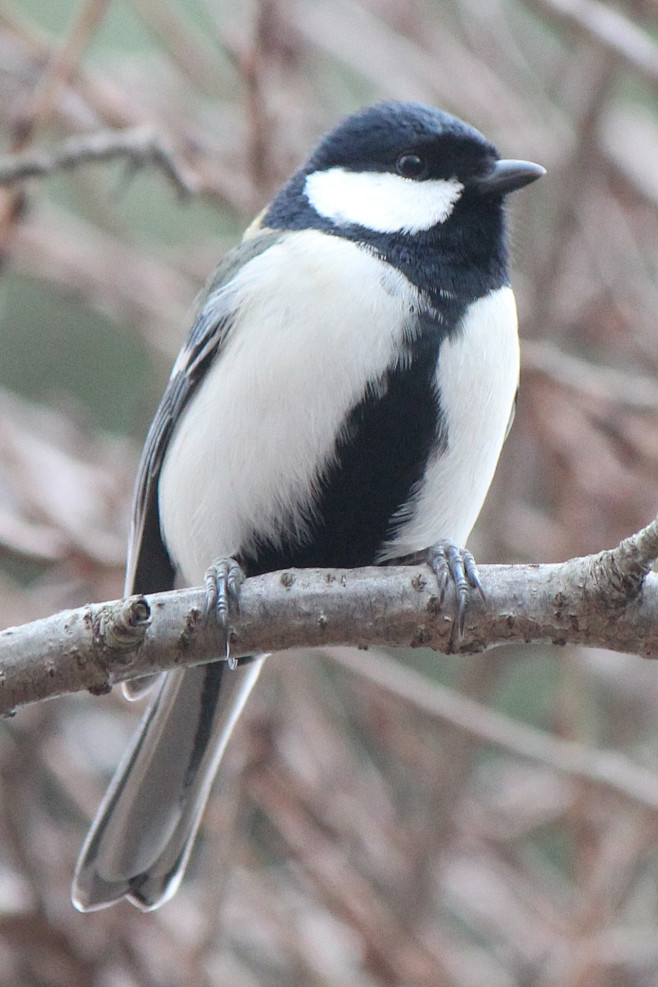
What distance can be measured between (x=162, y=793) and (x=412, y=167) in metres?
1.17

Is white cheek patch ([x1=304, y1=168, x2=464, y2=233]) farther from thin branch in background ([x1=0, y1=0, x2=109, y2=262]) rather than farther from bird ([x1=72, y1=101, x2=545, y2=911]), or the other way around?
thin branch in background ([x1=0, y1=0, x2=109, y2=262])

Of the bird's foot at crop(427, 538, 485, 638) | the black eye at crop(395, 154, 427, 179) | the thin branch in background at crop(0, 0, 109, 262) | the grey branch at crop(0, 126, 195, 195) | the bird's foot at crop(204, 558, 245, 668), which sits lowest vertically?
the bird's foot at crop(427, 538, 485, 638)

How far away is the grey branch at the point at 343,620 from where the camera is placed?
1.36m

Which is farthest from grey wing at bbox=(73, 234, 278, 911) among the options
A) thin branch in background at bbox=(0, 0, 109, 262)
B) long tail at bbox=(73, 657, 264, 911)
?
thin branch in background at bbox=(0, 0, 109, 262)

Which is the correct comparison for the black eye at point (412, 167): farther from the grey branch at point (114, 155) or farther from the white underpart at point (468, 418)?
the grey branch at point (114, 155)

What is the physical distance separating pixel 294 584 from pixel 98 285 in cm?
186

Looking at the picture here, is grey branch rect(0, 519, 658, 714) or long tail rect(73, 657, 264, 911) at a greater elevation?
long tail rect(73, 657, 264, 911)

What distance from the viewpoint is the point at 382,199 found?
1.97 meters

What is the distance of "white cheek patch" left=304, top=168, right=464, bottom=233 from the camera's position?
6.27 ft

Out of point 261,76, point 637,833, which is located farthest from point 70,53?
point 637,833

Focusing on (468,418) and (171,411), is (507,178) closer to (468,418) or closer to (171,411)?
(468,418)

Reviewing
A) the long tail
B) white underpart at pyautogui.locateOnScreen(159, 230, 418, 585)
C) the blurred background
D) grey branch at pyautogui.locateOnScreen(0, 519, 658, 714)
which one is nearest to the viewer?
grey branch at pyautogui.locateOnScreen(0, 519, 658, 714)

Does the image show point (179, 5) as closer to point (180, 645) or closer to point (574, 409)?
point (574, 409)

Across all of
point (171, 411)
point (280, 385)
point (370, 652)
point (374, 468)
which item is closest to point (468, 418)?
point (374, 468)
